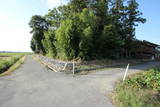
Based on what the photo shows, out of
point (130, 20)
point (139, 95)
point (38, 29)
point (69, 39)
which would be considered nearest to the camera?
point (139, 95)

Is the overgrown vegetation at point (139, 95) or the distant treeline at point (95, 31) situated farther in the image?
the distant treeline at point (95, 31)

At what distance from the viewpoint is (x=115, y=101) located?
5.62 meters

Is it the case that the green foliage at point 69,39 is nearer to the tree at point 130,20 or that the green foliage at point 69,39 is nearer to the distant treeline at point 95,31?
the distant treeline at point 95,31

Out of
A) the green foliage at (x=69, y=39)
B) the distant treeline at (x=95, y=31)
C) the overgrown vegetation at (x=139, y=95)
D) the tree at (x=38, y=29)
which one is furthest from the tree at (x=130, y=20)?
the tree at (x=38, y=29)

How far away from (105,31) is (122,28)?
7.14 m

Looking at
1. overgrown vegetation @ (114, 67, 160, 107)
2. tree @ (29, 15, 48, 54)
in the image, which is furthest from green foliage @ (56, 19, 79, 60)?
tree @ (29, 15, 48, 54)

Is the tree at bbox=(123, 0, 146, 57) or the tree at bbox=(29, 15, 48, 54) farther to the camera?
the tree at bbox=(29, 15, 48, 54)

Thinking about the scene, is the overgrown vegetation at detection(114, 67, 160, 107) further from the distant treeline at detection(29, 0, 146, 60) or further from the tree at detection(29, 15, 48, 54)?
the tree at detection(29, 15, 48, 54)

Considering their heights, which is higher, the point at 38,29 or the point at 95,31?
the point at 38,29

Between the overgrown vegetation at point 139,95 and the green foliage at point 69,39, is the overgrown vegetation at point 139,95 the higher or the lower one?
the lower one

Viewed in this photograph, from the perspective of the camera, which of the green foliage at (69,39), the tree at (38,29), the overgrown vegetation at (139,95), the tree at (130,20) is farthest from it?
the tree at (38,29)

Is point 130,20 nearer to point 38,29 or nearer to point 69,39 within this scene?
point 69,39

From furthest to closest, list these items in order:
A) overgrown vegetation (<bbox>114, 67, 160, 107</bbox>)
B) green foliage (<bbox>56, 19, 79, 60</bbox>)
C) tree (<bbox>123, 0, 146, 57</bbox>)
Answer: tree (<bbox>123, 0, 146, 57</bbox>)
green foliage (<bbox>56, 19, 79, 60</bbox>)
overgrown vegetation (<bbox>114, 67, 160, 107</bbox>)

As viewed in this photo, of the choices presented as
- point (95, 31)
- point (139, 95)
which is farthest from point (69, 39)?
point (139, 95)
